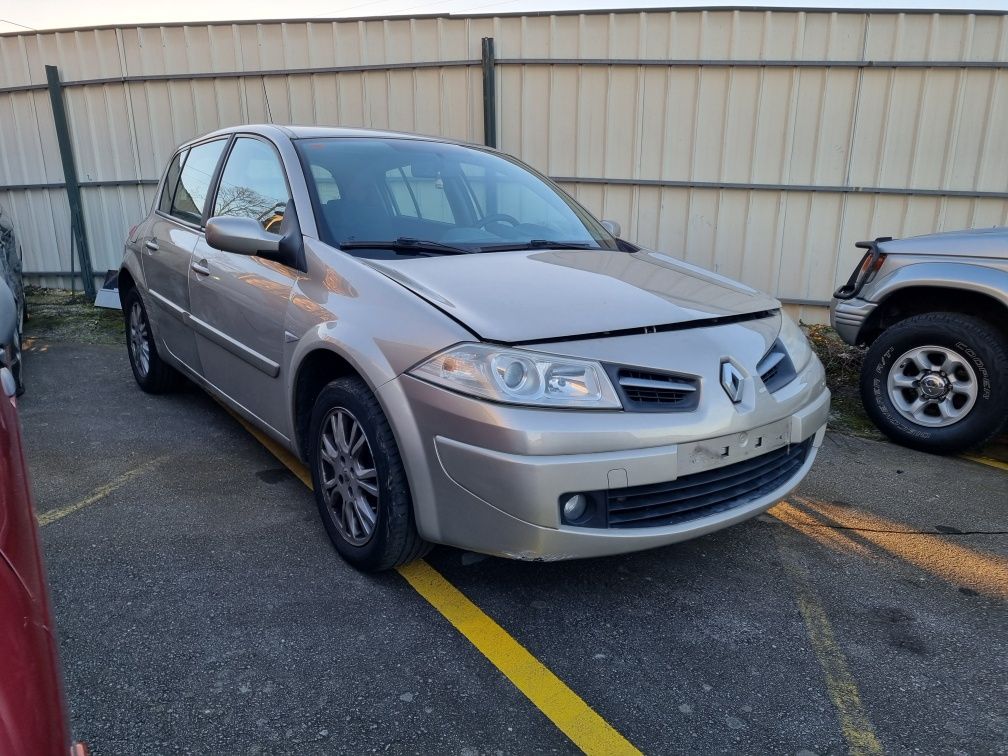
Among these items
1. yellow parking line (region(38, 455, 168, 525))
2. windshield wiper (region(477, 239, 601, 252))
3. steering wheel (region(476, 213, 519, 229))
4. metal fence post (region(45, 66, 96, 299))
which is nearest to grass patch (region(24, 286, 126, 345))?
metal fence post (region(45, 66, 96, 299))

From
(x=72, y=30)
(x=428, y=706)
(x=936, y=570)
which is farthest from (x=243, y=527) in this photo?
(x=72, y=30)

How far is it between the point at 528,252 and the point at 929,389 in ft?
8.85

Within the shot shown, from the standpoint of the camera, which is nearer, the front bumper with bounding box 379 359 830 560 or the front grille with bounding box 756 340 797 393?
the front bumper with bounding box 379 359 830 560

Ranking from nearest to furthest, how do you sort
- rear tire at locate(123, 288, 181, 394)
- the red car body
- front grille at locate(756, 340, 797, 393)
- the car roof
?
the red car body → front grille at locate(756, 340, 797, 393) → the car roof → rear tire at locate(123, 288, 181, 394)

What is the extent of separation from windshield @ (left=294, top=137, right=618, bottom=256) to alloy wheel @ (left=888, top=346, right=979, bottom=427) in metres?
2.03

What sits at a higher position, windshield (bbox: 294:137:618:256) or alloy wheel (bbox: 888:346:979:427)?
windshield (bbox: 294:137:618:256)

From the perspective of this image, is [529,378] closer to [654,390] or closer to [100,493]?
[654,390]

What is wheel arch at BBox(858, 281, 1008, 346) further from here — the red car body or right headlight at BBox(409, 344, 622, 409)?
the red car body

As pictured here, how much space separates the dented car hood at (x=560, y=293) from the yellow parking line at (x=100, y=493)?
182cm

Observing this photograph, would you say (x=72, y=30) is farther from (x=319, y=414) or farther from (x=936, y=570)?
(x=936, y=570)

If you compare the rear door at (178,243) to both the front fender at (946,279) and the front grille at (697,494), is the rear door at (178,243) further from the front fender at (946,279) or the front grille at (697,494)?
the front fender at (946,279)

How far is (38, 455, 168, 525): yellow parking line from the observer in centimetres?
323

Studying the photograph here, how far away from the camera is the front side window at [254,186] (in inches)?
128

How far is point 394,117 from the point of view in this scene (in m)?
7.56
